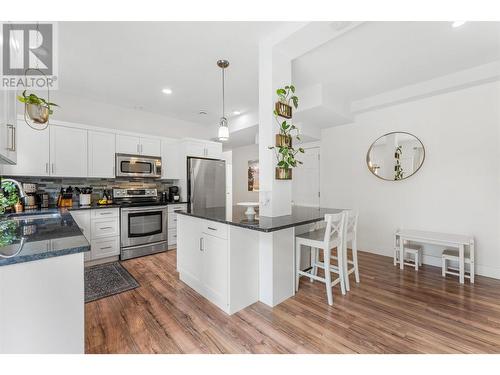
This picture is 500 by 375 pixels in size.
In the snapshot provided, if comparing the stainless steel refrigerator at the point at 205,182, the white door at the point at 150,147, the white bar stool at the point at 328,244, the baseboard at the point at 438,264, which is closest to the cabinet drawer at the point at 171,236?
the stainless steel refrigerator at the point at 205,182

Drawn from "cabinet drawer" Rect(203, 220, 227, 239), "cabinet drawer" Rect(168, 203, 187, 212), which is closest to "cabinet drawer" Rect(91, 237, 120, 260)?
"cabinet drawer" Rect(168, 203, 187, 212)

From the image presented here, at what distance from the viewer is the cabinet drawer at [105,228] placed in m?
3.33

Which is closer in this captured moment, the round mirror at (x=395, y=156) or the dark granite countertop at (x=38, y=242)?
the dark granite countertop at (x=38, y=242)

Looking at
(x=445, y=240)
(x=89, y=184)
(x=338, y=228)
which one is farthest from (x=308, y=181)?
(x=89, y=184)

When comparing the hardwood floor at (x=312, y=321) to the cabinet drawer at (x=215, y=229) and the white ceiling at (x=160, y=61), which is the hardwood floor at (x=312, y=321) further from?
the white ceiling at (x=160, y=61)

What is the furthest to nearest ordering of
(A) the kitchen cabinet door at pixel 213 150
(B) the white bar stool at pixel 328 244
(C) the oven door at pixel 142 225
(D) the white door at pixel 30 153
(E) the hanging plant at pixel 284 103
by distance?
1. (A) the kitchen cabinet door at pixel 213 150
2. (C) the oven door at pixel 142 225
3. (D) the white door at pixel 30 153
4. (E) the hanging plant at pixel 284 103
5. (B) the white bar stool at pixel 328 244

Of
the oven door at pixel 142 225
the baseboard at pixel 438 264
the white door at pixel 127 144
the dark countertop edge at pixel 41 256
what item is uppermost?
the white door at pixel 127 144

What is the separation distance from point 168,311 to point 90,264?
80.7 inches

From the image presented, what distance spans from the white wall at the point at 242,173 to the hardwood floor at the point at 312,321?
12.0 feet

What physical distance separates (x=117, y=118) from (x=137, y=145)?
703 mm

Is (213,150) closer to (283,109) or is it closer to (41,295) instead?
(283,109)

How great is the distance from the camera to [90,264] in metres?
3.32
